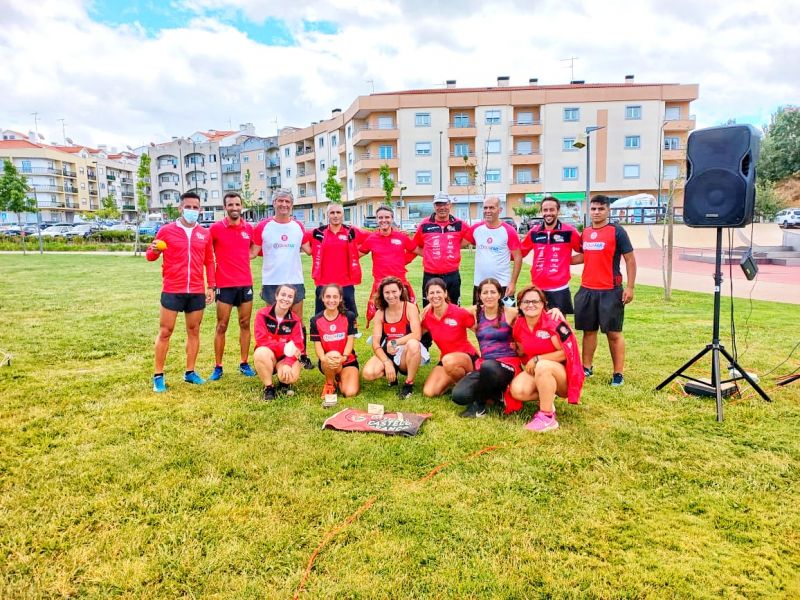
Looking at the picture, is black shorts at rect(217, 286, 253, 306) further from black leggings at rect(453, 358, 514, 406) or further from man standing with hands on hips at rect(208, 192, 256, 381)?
black leggings at rect(453, 358, 514, 406)

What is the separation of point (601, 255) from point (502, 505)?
3115 mm

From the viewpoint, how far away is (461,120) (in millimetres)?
46781

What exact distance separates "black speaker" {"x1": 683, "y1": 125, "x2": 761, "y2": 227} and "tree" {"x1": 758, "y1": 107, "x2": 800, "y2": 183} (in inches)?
2067

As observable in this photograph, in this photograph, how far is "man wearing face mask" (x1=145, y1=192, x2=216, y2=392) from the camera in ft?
16.9

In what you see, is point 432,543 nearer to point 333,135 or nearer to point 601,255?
point 601,255

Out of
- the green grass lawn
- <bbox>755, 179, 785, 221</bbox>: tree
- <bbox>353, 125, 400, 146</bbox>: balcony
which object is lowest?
the green grass lawn

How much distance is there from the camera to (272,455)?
382cm

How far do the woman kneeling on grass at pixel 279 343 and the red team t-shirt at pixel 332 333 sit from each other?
21 centimetres

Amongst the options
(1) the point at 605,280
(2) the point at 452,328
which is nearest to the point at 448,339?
(2) the point at 452,328

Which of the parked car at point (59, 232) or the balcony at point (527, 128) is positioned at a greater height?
the balcony at point (527, 128)

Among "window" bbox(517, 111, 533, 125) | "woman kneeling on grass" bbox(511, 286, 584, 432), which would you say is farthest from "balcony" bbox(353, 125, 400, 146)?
"woman kneeling on grass" bbox(511, 286, 584, 432)

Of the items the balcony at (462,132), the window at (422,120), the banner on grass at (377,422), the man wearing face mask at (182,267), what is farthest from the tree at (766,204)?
the man wearing face mask at (182,267)

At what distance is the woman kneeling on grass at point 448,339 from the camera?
508 centimetres

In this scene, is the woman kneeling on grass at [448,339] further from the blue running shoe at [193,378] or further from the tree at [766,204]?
the tree at [766,204]
